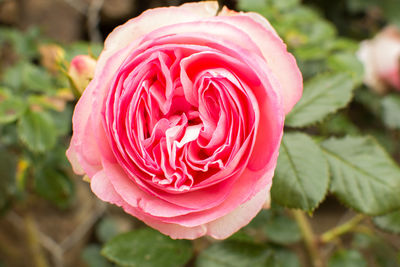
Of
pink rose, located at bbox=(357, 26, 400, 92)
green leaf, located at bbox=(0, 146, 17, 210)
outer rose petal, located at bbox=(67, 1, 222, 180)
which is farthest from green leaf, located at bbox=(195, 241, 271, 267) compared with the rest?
pink rose, located at bbox=(357, 26, 400, 92)

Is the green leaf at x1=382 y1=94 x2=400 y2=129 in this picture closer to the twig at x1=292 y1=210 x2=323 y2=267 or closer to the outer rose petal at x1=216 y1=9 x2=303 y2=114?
the twig at x1=292 y1=210 x2=323 y2=267

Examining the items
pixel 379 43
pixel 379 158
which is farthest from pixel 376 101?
pixel 379 158

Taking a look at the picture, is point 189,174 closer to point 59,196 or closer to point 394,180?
point 394,180

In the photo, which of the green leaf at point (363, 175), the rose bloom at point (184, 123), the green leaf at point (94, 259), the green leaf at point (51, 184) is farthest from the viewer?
the green leaf at point (94, 259)

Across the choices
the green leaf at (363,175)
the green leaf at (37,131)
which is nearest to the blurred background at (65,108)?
the green leaf at (37,131)

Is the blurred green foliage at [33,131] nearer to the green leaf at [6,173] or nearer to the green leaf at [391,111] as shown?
the green leaf at [6,173]

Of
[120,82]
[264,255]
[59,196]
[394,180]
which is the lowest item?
[59,196]
